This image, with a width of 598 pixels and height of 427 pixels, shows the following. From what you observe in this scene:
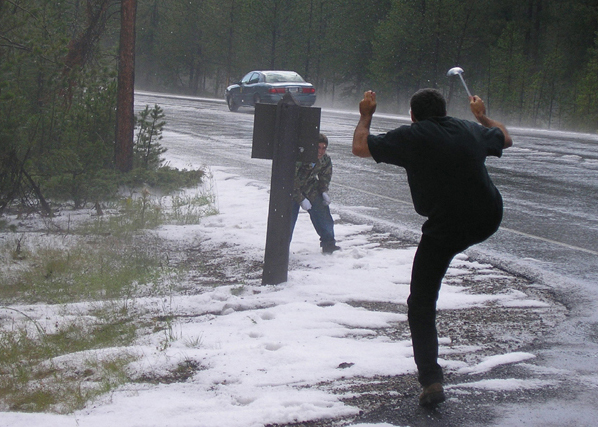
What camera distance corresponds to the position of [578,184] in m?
13.5

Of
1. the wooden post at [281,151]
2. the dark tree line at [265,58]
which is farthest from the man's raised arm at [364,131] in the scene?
the dark tree line at [265,58]

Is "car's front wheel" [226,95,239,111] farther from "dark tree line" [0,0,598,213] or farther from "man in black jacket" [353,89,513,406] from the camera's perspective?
"man in black jacket" [353,89,513,406]

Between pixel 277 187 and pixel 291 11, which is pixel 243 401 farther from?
pixel 291 11

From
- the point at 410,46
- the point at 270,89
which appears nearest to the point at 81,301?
the point at 270,89

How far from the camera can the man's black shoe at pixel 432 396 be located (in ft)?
12.9

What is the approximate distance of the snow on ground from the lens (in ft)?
12.4

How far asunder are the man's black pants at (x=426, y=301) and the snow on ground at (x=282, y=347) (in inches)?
16.8

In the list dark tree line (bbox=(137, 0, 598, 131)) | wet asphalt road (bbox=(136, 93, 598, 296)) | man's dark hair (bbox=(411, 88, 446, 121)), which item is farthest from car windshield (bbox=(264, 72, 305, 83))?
man's dark hair (bbox=(411, 88, 446, 121))

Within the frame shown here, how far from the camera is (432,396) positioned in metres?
3.93

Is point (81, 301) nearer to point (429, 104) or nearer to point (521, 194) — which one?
point (429, 104)

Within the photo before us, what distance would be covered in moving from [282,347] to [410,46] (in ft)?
137

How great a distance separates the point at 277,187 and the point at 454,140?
9.04ft

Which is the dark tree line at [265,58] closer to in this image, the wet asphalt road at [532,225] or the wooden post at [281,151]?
the wooden post at [281,151]

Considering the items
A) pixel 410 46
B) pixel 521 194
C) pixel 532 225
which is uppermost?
pixel 410 46
